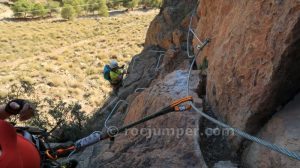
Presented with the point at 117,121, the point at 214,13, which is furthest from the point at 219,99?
the point at 117,121

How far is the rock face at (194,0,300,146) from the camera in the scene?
4.10 m

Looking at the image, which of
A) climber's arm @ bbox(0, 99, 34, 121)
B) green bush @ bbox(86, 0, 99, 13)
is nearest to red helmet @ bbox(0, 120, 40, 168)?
climber's arm @ bbox(0, 99, 34, 121)

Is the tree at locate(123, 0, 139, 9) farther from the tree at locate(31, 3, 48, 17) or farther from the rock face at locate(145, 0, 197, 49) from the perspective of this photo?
the rock face at locate(145, 0, 197, 49)

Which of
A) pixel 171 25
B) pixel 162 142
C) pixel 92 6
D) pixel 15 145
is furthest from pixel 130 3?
pixel 15 145

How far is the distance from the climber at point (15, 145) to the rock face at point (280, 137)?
7.69ft

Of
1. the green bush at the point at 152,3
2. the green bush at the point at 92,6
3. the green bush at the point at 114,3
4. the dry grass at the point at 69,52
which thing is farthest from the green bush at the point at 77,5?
the green bush at the point at 152,3

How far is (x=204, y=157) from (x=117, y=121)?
5389 mm

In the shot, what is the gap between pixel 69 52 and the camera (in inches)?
1467

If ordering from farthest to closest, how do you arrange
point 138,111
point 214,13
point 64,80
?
point 64,80 < point 214,13 < point 138,111

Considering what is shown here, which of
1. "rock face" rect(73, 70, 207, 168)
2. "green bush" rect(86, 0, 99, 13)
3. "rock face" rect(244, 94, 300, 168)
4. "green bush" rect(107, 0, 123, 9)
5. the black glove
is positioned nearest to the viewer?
the black glove

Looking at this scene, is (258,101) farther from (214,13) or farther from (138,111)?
(214,13)

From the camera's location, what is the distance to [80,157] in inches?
314

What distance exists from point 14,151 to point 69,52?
3504 centimetres

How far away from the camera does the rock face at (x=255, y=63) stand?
4.10m
